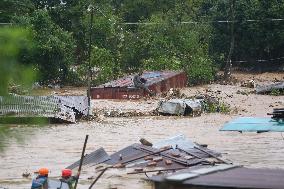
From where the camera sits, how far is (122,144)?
19672 millimetres

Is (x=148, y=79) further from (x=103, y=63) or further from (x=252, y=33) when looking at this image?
(x=252, y=33)

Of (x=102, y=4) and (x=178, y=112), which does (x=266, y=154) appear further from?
(x=102, y=4)

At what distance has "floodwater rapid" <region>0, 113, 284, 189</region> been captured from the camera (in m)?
13.7

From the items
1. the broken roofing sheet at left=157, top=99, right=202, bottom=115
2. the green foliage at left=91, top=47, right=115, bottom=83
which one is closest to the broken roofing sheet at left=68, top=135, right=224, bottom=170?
the broken roofing sheet at left=157, top=99, right=202, bottom=115

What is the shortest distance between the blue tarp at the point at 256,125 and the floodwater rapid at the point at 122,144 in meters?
2.37

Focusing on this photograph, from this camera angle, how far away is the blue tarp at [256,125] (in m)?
11.6

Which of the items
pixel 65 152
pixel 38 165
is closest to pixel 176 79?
pixel 65 152

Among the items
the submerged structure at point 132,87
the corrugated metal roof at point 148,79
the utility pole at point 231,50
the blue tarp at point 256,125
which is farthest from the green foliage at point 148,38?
the blue tarp at point 256,125

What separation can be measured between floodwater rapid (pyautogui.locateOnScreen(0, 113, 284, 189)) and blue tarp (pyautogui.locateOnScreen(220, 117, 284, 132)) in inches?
93.5

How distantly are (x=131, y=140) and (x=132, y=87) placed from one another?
10.8 metres

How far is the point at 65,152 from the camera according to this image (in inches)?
714

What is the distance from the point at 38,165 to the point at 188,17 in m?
34.1

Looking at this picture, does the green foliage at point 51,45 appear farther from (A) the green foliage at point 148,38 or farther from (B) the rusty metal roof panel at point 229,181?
(B) the rusty metal roof panel at point 229,181

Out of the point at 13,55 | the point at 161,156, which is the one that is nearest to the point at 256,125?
the point at 161,156
